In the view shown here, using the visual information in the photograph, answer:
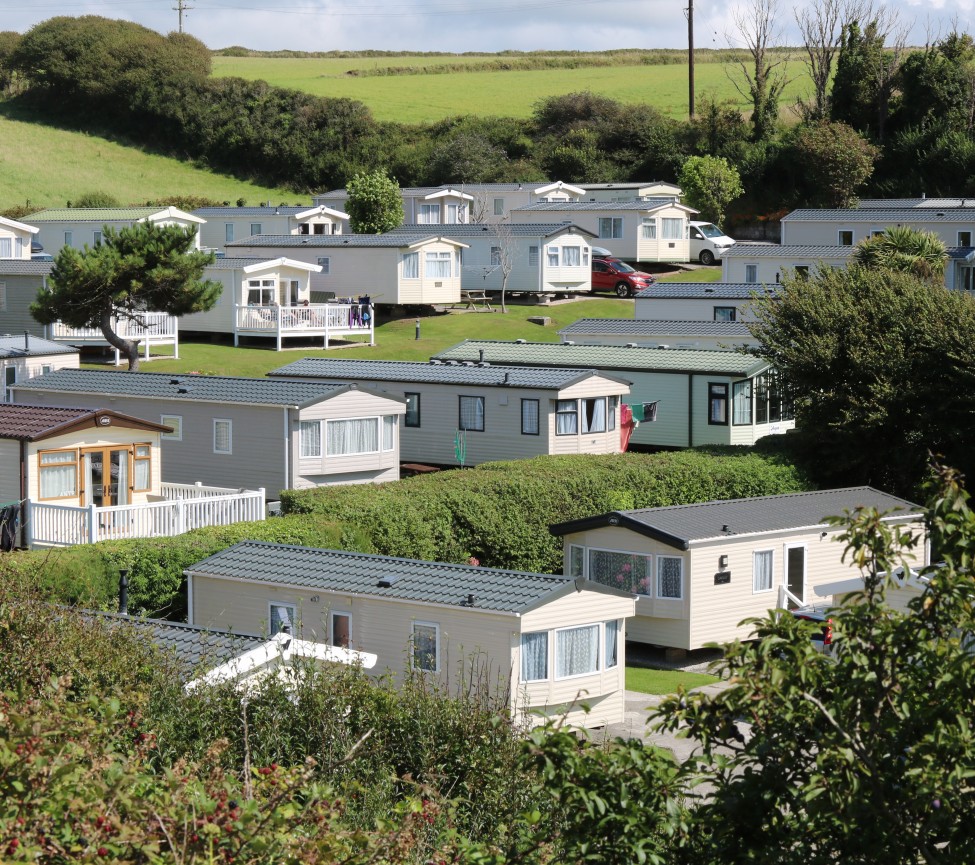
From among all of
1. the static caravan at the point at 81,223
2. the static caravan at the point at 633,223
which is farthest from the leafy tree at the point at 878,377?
the static caravan at the point at 81,223

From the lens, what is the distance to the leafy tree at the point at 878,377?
38.0 m

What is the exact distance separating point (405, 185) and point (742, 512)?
6717 cm

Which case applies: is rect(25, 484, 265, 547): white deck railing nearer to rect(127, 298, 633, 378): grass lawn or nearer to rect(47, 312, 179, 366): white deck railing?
rect(127, 298, 633, 378): grass lawn

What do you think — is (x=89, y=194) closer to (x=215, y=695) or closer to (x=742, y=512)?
(x=742, y=512)

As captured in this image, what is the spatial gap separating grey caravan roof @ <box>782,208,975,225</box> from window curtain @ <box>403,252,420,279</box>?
66.5 ft

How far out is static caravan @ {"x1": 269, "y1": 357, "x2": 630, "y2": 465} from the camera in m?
38.9

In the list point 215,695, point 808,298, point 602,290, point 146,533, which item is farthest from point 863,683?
point 602,290

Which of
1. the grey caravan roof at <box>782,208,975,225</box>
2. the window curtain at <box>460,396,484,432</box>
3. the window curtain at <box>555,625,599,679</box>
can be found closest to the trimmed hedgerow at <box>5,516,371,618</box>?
the window curtain at <box>555,625,599,679</box>

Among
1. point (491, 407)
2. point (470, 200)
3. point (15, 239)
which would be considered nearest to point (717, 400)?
point (491, 407)

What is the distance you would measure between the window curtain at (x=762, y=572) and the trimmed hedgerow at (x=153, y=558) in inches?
314

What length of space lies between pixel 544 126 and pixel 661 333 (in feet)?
180

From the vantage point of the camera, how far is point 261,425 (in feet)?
117

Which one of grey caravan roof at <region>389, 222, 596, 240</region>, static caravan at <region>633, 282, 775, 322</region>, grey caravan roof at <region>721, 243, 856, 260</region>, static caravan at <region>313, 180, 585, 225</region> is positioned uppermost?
static caravan at <region>313, 180, 585, 225</region>

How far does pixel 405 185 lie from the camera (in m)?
95.2
